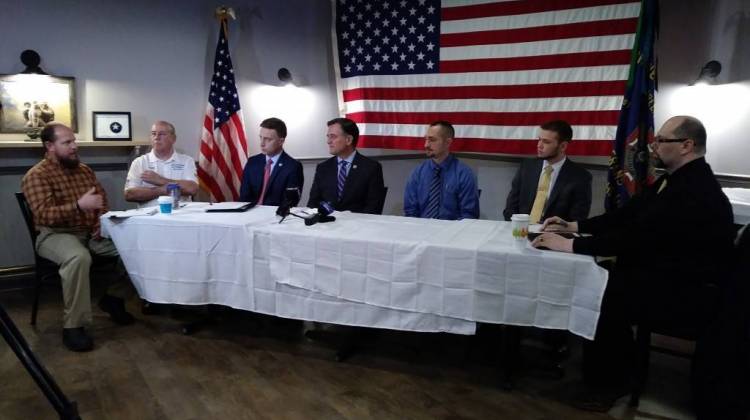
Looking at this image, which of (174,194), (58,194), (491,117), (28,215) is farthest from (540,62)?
(28,215)

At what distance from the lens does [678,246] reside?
1.94m

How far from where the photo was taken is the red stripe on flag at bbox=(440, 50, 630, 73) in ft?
11.3

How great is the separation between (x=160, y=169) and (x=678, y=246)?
3139 mm

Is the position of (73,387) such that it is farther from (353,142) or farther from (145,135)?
(145,135)

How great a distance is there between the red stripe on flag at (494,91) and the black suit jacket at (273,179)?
137 cm

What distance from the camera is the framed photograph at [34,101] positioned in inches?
135

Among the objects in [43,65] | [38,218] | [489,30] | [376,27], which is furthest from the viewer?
[376,27]

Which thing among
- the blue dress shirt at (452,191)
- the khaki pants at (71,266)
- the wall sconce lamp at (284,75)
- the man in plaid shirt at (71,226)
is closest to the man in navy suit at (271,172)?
the blue dress shirt at (452,191)

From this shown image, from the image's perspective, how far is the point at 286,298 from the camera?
2461 mm

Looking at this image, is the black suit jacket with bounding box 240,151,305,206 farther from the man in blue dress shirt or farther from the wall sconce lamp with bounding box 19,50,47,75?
the wall sconce lamp with bounding box 19,50,47,75

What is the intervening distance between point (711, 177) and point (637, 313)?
0.61m

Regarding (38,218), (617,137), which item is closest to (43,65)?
(38,218)

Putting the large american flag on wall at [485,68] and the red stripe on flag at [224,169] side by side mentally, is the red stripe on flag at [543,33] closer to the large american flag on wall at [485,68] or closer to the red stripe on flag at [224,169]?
the large american flag on wall at [485,68]

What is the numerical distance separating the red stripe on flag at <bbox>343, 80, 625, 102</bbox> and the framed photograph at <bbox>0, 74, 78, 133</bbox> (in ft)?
7.53
